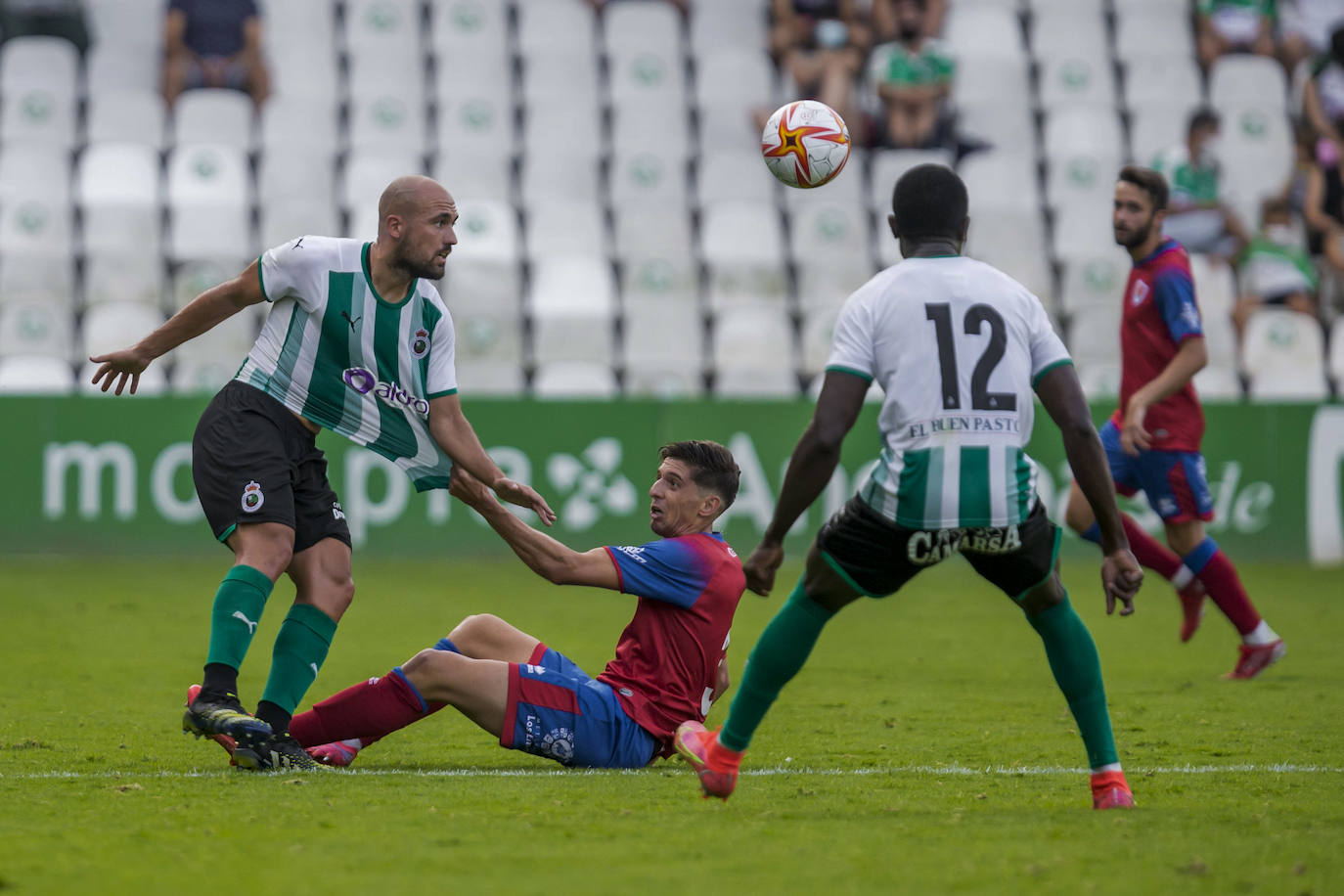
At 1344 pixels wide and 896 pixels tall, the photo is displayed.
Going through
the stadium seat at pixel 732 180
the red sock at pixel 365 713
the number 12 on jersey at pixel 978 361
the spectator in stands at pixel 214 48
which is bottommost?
the red sock at pixel 365 713

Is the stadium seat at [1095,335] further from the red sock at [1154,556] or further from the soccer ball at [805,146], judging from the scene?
the soccer ball at [805,146]

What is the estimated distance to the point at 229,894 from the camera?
353 centimetres

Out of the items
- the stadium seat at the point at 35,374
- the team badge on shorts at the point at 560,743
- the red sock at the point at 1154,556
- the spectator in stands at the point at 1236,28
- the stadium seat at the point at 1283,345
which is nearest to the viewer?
the team badge on shorts at the point at 560,743

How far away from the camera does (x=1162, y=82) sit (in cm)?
1881

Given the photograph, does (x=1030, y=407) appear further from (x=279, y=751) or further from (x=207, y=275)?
(x=207, y=275)

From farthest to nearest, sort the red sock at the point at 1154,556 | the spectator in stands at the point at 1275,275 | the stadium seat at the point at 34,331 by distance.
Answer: the spectator in stands at the point at 1275,275
the stadium seat at the point at 34,331
the red sock at the point at 1154,556

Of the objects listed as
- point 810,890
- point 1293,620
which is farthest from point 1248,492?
point 810,890

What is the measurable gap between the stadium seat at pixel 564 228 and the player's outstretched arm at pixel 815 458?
12185 millimetres

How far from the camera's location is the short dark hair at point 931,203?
180 inches

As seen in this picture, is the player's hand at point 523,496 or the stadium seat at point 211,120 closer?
the player's hand at point 523,496

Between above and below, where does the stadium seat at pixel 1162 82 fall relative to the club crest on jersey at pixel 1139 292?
above

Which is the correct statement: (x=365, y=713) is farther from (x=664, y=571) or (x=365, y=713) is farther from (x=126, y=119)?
(x=126, y=119)

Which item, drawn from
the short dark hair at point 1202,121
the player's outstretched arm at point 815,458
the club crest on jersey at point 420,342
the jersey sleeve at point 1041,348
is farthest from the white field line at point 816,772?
the short dark hair at point 1202,121

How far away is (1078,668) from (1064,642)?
0.08 metres
